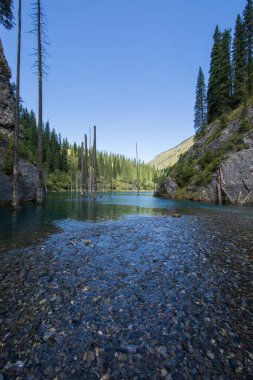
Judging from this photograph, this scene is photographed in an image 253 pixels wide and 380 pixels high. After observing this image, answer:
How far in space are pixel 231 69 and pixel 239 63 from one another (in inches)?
103

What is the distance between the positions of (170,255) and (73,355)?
564 centimetres

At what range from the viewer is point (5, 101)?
96.1 feet

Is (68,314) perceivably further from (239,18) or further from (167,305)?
(239,18)

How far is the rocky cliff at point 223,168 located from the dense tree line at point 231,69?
6783 millimetres

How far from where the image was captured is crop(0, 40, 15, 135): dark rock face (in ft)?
93.1

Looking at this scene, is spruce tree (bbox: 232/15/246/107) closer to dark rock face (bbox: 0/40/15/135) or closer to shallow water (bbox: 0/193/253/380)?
dark rock face (bbox: 0/40/15/135)

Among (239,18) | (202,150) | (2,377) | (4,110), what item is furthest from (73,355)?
(239,18)

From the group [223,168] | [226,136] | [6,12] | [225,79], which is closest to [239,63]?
[225,79]

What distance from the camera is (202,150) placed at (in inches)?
1892

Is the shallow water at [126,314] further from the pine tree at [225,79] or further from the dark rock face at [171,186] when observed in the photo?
the pine tree at [225,79]

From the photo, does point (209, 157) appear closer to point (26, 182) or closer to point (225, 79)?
point (225, 79)

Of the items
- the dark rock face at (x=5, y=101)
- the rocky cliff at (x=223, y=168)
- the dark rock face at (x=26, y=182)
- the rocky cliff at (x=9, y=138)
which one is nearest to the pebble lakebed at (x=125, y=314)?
the dark rock face at (x=26, y=182)

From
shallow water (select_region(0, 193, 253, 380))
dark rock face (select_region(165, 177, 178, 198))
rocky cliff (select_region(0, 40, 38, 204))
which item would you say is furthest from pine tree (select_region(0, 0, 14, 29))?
dark rock face (select_region(165, 177, 178, 198))

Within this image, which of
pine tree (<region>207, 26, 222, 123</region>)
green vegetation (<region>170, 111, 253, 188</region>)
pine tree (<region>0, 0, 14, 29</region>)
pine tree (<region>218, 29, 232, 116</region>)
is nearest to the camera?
pine tree (<region>0, 0, 14, 29</region>)
